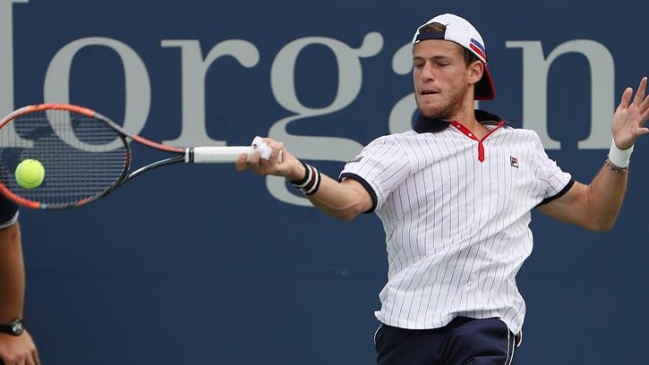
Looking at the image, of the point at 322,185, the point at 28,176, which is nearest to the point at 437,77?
the point at 322,185

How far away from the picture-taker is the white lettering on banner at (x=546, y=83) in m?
5.50

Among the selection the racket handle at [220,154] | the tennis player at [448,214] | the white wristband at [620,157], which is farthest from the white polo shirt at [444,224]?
the racket handle at [220,154]

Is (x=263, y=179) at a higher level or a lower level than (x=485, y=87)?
lower

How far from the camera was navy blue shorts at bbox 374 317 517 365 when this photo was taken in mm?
4133

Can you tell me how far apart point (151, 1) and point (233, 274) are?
1.02 metres

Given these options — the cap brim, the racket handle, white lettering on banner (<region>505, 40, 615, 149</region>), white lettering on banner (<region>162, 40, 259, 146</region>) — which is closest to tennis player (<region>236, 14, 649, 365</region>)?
the cap brim

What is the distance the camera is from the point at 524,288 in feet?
18.2

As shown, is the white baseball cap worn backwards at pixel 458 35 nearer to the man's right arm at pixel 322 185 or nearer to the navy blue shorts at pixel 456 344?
the man's right arm at pixel 322 185

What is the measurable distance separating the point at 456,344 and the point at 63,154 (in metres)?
1.46

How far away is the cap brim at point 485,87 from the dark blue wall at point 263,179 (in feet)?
3.22

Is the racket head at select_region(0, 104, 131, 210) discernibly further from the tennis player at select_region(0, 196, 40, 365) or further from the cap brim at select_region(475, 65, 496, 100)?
the cap brim at select_region(475, 65, 496, 100)

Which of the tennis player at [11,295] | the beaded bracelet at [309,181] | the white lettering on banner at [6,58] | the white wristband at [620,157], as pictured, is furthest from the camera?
the white lettering on banner at [6,58]

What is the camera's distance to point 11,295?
416 cm

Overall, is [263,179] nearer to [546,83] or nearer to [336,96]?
[336,96]
